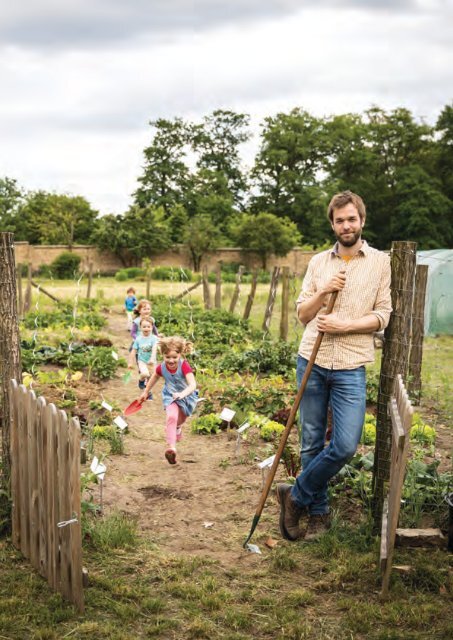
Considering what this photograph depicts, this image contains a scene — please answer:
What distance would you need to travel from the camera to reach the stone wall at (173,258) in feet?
132

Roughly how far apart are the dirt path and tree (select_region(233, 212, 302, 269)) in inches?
1374

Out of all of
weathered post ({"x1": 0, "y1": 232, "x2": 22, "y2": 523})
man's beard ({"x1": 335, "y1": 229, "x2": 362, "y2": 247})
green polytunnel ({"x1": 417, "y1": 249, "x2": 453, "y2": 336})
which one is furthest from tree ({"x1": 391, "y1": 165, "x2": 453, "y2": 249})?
weathered post ({"x1": 0, "y1": 232, "x2": 22, "y2": 523})

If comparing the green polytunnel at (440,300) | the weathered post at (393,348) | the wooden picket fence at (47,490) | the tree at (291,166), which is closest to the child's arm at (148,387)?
the wooden picket fence at (47,490)

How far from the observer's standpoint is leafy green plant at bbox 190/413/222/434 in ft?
25.8

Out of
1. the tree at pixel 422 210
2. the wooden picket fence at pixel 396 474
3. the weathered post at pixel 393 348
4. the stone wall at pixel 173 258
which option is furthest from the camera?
the tree at pixel 422 210

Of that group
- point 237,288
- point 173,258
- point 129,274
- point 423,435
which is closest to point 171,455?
point 423,435

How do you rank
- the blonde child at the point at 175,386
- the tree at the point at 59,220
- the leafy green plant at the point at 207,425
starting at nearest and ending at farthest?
the blonde child at the point at 175,386
the leafy green plant at the point at 207,425
the tree at the point at 59,220

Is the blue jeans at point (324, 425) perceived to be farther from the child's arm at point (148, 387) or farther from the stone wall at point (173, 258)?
the stone wall at point (173, 258)

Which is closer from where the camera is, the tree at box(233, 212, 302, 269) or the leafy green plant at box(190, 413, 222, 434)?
the leafy green plant at box(190, 413, 222, 434)

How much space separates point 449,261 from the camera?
16453 mm

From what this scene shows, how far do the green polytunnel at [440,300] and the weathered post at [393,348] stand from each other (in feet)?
40.2

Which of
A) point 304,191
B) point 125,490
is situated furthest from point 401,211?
point 125,490

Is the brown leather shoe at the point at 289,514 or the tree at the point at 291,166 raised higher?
the tree at the point at 291,166

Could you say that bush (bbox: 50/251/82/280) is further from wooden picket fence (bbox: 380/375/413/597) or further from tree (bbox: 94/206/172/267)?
wooden picket fence (bbox: 380/375/413/597)
